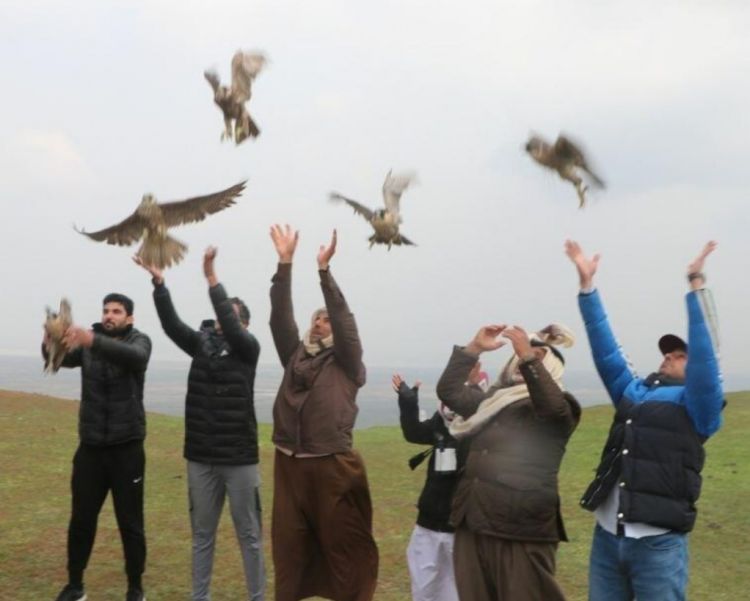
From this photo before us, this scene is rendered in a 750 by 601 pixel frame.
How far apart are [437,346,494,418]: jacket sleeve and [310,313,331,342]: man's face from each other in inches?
36.2

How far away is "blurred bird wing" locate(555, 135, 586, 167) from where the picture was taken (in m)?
4.65

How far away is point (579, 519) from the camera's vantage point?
29.5 ft

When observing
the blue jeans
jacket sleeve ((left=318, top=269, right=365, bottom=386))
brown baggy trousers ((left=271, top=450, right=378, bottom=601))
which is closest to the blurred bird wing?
jacket sleeve ((left=318, top=269, right=365, bottom=386))

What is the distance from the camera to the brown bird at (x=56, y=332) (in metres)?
5.25

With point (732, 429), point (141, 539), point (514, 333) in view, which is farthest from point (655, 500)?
point (732, 429)

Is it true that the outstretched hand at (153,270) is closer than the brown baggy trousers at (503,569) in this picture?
No

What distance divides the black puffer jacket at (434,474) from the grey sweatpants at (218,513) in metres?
1.06

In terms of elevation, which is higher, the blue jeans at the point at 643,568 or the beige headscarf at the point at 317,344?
the beige headscarf at the point at 317,344

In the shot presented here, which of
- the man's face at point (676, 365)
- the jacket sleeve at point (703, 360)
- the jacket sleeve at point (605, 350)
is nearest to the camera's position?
the jacket sleeve at point (703, 360)

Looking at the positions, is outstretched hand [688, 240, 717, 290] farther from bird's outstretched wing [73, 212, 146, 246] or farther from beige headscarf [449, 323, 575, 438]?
bird's outstretched wing [73, 212, 146, 246]

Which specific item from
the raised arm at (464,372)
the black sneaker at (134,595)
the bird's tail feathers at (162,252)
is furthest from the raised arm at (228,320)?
the black sneaker at (134,595)

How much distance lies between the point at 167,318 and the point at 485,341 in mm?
2280

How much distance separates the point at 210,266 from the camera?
570 centimetres

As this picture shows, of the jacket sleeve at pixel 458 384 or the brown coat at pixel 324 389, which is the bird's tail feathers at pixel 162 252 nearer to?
the brown coat at pixel 324 389
